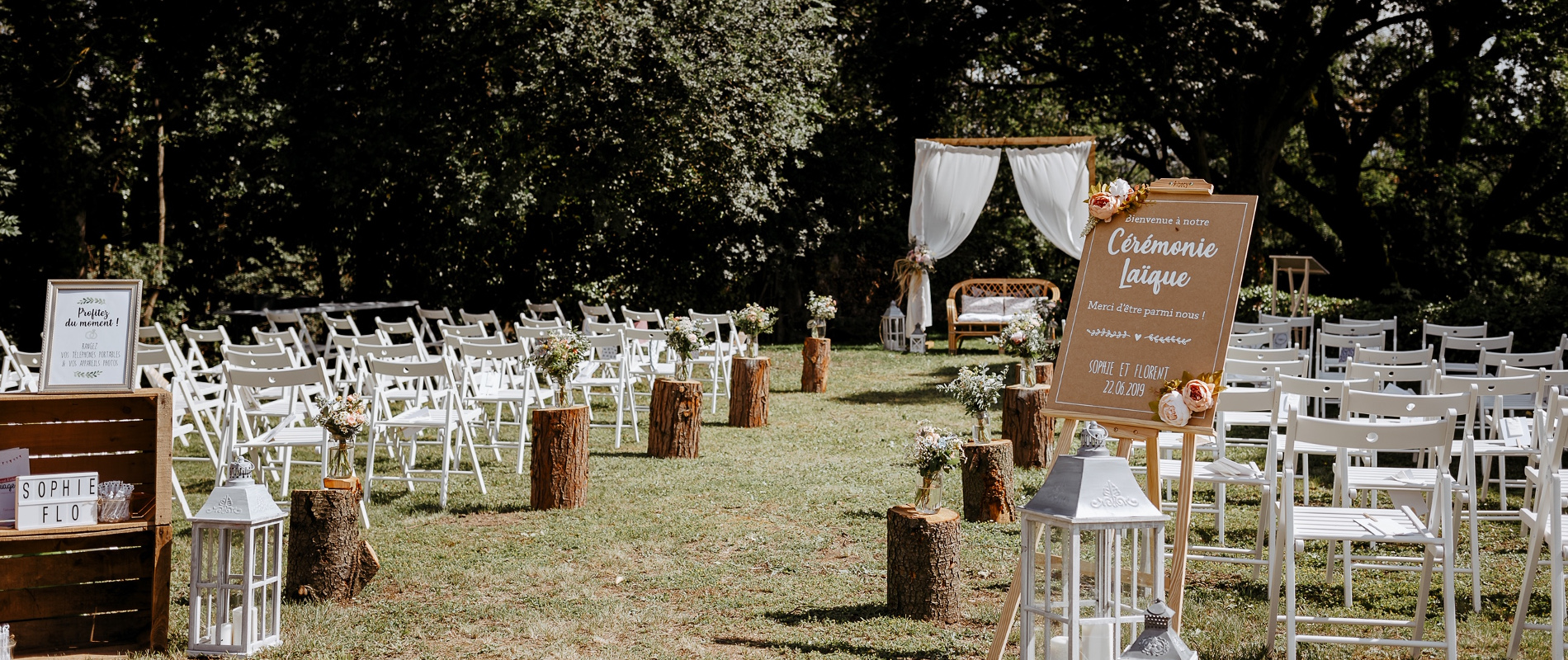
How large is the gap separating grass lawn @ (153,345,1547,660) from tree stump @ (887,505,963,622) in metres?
0.08

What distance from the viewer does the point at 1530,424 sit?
584cm

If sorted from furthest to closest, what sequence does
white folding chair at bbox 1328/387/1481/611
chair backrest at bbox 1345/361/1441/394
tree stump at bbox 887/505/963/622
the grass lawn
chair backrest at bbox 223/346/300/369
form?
chair backrest at bbox 223/346/300/369
chair backrest at bbox 1345/361/1441/394
tree stump at bbox 887/505/963/622
the grass lawn
white folding chair at bbox 1328/387/1481/611

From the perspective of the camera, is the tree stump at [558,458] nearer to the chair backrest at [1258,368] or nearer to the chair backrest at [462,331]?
the chair backrest at [462,331]

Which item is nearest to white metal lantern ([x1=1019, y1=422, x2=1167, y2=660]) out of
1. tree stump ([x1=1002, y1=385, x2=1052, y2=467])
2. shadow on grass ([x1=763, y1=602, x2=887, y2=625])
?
shadow on grass ([x1=763, y1=602, x2=887, y2=625])

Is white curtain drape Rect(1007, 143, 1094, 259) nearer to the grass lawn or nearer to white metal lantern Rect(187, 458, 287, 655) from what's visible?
the grass lawn

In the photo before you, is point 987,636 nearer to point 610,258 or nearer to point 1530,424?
point 1530,424

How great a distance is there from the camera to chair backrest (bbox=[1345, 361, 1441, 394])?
5.22 metres

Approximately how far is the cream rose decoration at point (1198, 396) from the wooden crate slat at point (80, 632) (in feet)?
11.4

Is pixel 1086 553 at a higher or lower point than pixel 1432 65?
lower

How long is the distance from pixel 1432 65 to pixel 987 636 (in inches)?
654

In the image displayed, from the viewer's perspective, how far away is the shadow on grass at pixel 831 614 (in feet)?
13.8

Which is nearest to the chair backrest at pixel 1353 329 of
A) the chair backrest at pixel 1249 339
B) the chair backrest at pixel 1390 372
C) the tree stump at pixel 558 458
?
the chair backrest at pixel 1249 339

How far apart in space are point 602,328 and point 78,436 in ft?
16.6

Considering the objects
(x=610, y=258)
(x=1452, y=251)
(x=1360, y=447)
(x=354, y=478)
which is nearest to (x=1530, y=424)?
(x=1360, y=447)
